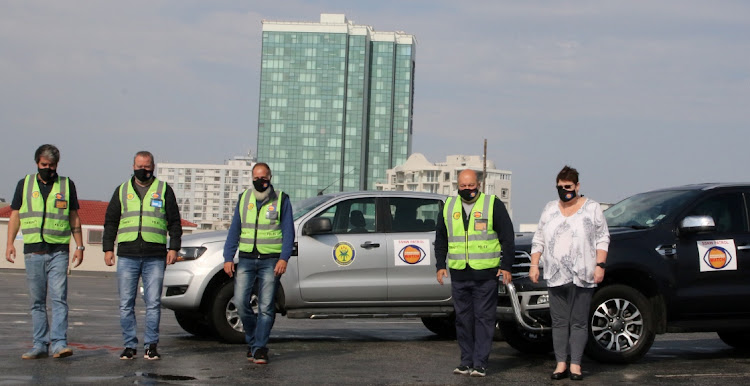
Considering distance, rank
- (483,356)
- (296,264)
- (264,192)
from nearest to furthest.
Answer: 1. (483,356)
2. (264,192)
3. (296,264)

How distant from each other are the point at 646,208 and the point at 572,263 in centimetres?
211

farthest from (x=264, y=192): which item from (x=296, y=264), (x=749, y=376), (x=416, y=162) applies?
(x=416, y=162)

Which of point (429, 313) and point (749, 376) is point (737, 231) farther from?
point (429, 313)

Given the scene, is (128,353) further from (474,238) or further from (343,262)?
(474,238)

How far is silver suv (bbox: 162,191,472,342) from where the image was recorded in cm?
1068

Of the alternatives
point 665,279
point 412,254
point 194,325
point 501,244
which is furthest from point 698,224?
point 194,325

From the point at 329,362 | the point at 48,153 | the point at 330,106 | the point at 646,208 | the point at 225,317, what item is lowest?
the point at 329,362

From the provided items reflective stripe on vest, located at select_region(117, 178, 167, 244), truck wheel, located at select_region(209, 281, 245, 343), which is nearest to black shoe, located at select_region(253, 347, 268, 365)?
A: reflective stripe on vest, located at select_region(117, 178, 167, 244)

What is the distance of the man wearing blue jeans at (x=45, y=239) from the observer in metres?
8.86

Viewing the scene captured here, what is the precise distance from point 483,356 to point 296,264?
3118 millimetres

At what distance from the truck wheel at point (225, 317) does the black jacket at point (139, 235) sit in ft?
5.03

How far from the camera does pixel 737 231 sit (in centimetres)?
990

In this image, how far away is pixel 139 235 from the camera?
9.02 meters

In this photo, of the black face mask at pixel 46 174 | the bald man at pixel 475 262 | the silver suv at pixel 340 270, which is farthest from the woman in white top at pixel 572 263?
the black face mask at pixel 46 174
